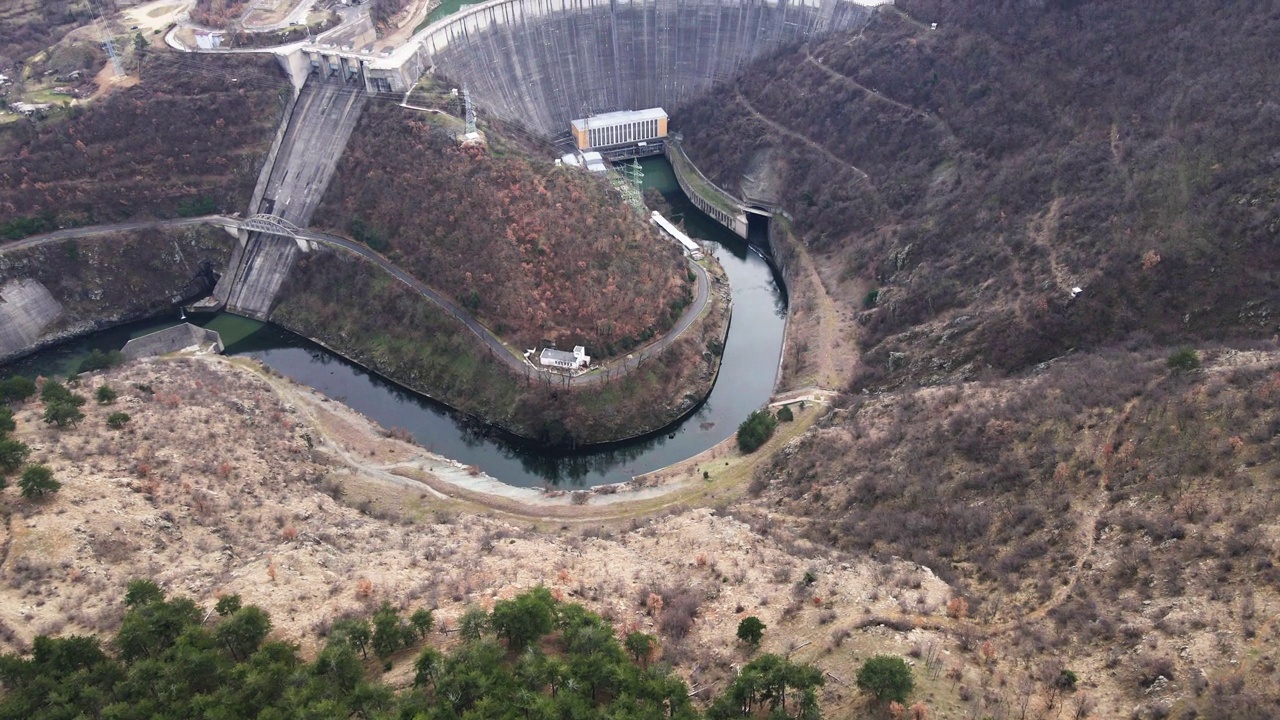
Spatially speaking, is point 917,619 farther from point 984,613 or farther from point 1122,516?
point 1122,516

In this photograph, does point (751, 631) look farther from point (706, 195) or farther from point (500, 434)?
point (706, 195)

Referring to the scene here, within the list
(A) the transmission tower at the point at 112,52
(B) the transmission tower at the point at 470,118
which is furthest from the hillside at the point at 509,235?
(A) the transmission tower at the point at 112,52

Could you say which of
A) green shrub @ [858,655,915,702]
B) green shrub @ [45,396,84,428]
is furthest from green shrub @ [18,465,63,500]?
green shrub @ [858,655,915,702]

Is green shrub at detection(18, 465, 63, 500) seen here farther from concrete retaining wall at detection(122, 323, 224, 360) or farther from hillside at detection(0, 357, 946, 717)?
concrete retaining wall at detection(122, 323, 224, 360)

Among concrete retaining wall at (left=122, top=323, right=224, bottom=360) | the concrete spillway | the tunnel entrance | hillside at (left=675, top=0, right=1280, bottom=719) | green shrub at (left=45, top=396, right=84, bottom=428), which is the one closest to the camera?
hillside at (left=675, top=0, right=1280, bottom=719)

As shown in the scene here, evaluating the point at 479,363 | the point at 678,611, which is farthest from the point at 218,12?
the point at 678,611

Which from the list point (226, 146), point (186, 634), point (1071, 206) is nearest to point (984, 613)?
point (186, 634)
